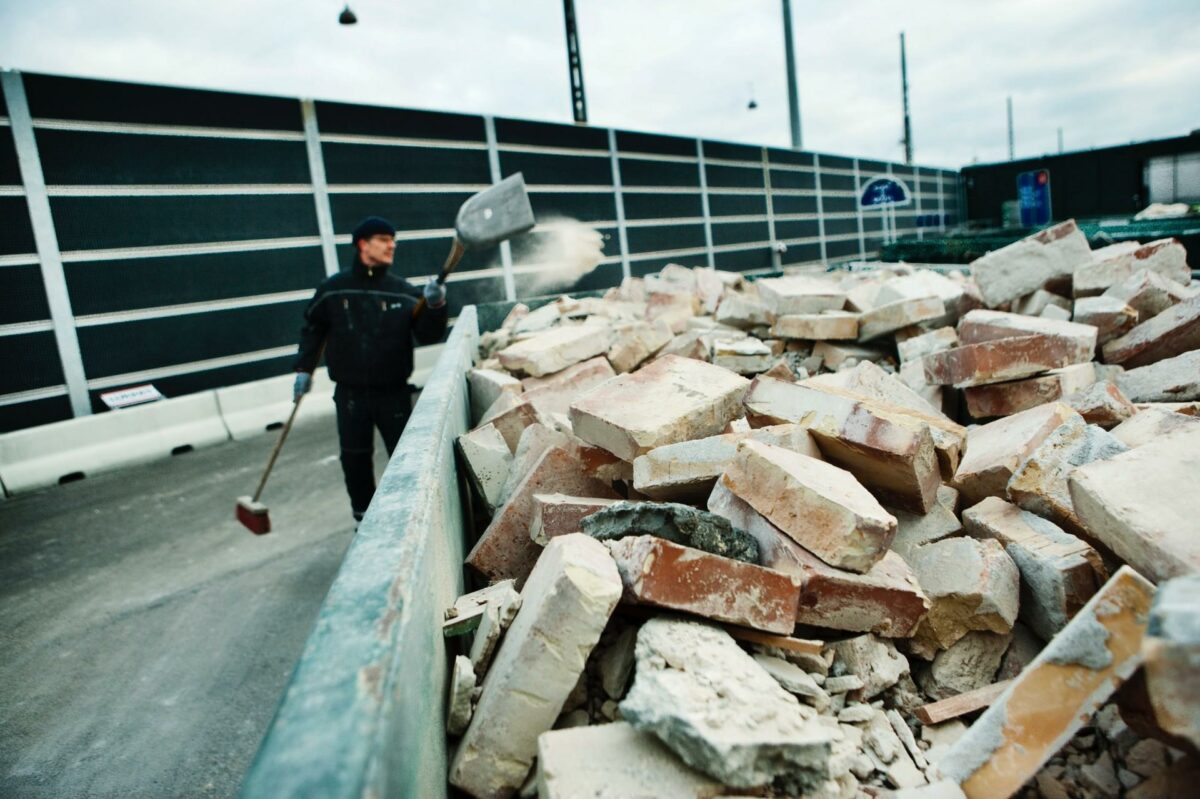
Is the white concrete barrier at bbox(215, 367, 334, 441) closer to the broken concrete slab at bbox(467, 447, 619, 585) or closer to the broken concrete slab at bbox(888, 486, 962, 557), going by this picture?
the broken concrete slab at bbox(467, 447, 619, 585)

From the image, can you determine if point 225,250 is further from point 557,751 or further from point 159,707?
point 557,751

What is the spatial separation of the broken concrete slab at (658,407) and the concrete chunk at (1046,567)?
92 centimetres

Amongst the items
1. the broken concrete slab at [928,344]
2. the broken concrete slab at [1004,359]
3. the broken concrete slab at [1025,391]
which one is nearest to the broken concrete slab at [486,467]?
the broken concrete slab at [1004,359]

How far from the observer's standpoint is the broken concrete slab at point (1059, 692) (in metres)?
1.23

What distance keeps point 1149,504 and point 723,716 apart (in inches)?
47.9

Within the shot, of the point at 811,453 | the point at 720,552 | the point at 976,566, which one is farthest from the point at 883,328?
the point at 720,552

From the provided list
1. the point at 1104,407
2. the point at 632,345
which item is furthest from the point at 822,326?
the point at 1104,407

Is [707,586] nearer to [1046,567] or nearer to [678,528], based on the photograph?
[678,528]

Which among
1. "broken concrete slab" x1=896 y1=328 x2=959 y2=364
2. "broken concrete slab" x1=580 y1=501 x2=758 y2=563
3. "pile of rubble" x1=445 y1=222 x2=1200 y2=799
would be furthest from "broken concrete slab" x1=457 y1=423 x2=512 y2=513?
"broken concrete slab" x1=896 y1=328 x2=959 y2=364

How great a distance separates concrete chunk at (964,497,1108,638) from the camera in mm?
1703

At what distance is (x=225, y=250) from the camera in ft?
23.3

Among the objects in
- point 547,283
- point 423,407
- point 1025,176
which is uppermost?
point 1025,176

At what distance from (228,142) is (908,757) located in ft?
26.8

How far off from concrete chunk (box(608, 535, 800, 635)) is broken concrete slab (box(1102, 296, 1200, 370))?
2831mm
